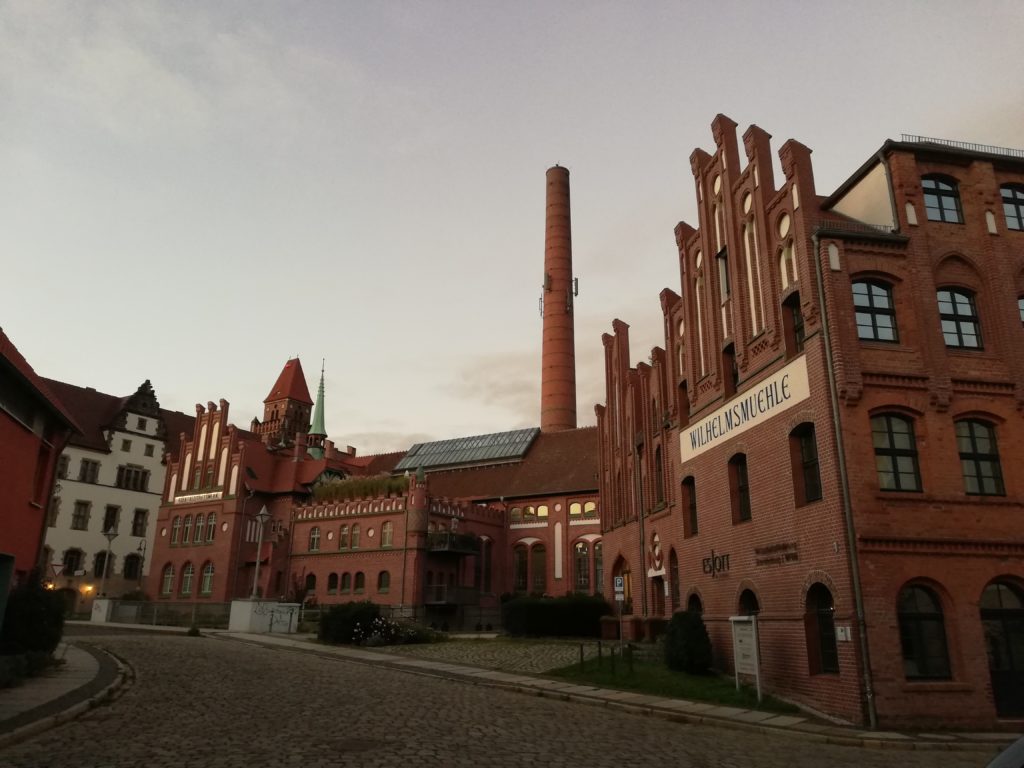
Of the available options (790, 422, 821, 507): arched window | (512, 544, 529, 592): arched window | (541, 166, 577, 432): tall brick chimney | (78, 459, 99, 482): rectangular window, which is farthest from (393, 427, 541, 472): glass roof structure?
(790, 422, 821, 507): arched window

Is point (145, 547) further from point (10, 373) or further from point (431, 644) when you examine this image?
point (10, 373)

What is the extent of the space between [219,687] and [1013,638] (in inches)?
657

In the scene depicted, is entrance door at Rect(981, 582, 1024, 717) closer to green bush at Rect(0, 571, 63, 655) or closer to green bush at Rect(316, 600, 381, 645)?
green bush at Rect(0, 571, 63, 655)

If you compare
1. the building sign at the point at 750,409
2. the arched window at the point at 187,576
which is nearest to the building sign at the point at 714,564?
the building sign at the point at 750,409

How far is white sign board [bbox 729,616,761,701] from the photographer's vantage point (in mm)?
16297

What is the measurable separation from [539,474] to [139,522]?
116ft

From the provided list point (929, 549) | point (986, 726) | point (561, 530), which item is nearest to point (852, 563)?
point (929, 549)

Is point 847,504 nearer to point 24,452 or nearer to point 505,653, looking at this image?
point 505,653

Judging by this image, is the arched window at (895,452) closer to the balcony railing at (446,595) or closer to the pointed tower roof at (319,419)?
the balcony railing at (446,595)

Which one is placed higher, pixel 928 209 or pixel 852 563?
pixel 928 209

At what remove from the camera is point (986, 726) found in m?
14.4

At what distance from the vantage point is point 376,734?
1112cm

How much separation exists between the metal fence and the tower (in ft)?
132

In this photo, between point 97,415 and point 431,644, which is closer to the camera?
point 431,644
